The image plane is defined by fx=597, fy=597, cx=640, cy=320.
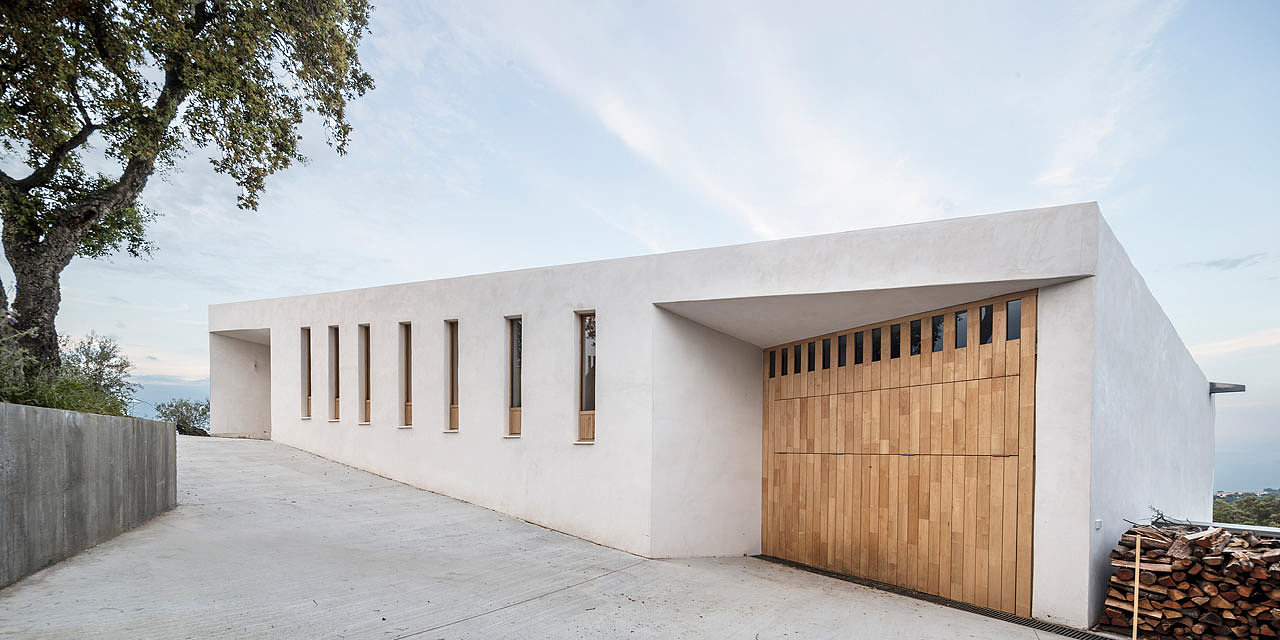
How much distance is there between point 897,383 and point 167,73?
34.8 ft

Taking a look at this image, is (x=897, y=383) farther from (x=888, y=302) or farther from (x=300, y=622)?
(x=300, y=622)

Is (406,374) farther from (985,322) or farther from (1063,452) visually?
(1063,452)

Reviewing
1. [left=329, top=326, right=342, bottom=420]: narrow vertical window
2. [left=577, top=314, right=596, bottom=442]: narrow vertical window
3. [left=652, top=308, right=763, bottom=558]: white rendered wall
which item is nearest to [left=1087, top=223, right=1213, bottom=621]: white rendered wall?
[left=652, top=308, right=763, bottom=558]: white rendered wall

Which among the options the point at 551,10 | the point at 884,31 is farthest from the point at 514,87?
the point at 884,31

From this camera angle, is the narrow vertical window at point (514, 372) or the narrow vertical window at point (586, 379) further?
the narrow vertical window at point (514, 372)

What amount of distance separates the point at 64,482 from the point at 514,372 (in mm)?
6126

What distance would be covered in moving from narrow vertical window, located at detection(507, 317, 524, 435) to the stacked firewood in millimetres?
8395

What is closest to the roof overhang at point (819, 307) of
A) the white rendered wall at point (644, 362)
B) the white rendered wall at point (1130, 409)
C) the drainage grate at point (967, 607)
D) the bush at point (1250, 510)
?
the white rendered wall at point (644, 362)

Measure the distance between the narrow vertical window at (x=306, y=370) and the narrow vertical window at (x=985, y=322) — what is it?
1380cm

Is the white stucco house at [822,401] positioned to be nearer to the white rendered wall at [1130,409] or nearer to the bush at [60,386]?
the white rendered wall at [1130,409]

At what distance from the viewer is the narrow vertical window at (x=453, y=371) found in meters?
11.6

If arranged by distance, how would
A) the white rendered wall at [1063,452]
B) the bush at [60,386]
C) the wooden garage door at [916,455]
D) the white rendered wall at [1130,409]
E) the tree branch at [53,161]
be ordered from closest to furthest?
1. the bush at [60,386]
2. the white rendered wall at [1063,452]
3. the white rendered wall at [1130,409]
4. the wooden garage door at [916,455]
5. the tree branch at [53,161]

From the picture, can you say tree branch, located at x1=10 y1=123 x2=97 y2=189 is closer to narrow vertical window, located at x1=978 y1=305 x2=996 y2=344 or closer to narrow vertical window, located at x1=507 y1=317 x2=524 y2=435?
narrow vertical window, located at x1=507 y1=317 x2=524 y2=435

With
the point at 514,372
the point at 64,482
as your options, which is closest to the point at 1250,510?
the point at 514,372
